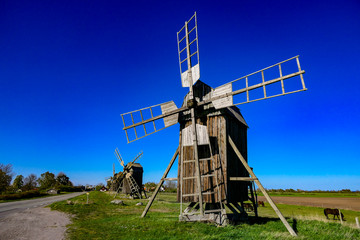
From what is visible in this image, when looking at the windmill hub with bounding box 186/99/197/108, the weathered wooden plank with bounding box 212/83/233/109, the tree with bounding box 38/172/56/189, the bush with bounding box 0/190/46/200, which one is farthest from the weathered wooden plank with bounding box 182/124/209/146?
the tree with bounding box 38/172/56/189

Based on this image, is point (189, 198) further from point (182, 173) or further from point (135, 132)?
point (135, 132)

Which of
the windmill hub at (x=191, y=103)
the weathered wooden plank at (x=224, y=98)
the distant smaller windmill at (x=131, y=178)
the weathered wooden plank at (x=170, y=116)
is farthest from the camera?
the distant smaller windmill at (x=131, y=178)

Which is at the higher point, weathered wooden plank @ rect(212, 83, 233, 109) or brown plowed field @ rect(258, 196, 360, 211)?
weathered wooden plank @ rect(212, 83, 233, 109)

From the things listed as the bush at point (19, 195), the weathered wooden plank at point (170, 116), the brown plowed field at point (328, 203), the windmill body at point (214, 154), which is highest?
the weathered wooden plank at point (170, 116)

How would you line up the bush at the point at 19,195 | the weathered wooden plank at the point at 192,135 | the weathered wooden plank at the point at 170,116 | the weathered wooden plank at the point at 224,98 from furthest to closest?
the bush at the point at 19,195, the weathered wooden plank at the point at 170,116, the weathered wooden plank at the point at 192,135, the weathered wooden plank at the point at 224,98

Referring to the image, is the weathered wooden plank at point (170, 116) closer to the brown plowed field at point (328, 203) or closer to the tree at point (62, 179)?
the brown plowed field at point (328, 203)

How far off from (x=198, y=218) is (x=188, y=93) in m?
7.31

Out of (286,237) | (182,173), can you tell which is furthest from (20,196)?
(286,237)

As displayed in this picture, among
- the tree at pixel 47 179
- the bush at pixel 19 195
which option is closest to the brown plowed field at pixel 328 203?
the bush at pixel 19 195

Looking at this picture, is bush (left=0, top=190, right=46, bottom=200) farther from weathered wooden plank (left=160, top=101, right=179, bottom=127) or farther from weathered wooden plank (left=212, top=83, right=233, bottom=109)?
weathered wooden plank (left=212, top=83, right=233, bottom=109)

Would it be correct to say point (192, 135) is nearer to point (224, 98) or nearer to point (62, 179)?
point (224, 98)

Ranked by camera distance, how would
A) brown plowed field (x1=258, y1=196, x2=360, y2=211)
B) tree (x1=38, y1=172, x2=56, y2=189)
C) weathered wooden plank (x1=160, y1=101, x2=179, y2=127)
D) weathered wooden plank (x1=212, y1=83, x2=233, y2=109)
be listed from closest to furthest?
weathered wooden plank (x1=212, y1=83, x2=233, y2=109) → weathered wooden plank (x1=160, y1=101, x2=179, y2=127) → brown plowed field (x1=258, y1=196, x2=360, y2=211) → tree (x1=38, y1=172, x2=56, y2=189)

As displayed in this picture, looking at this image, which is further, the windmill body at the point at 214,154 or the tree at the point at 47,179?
the tree at the point at 47,179

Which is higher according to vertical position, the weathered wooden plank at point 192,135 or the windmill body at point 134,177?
the weathered wooden plank at point 192,135
